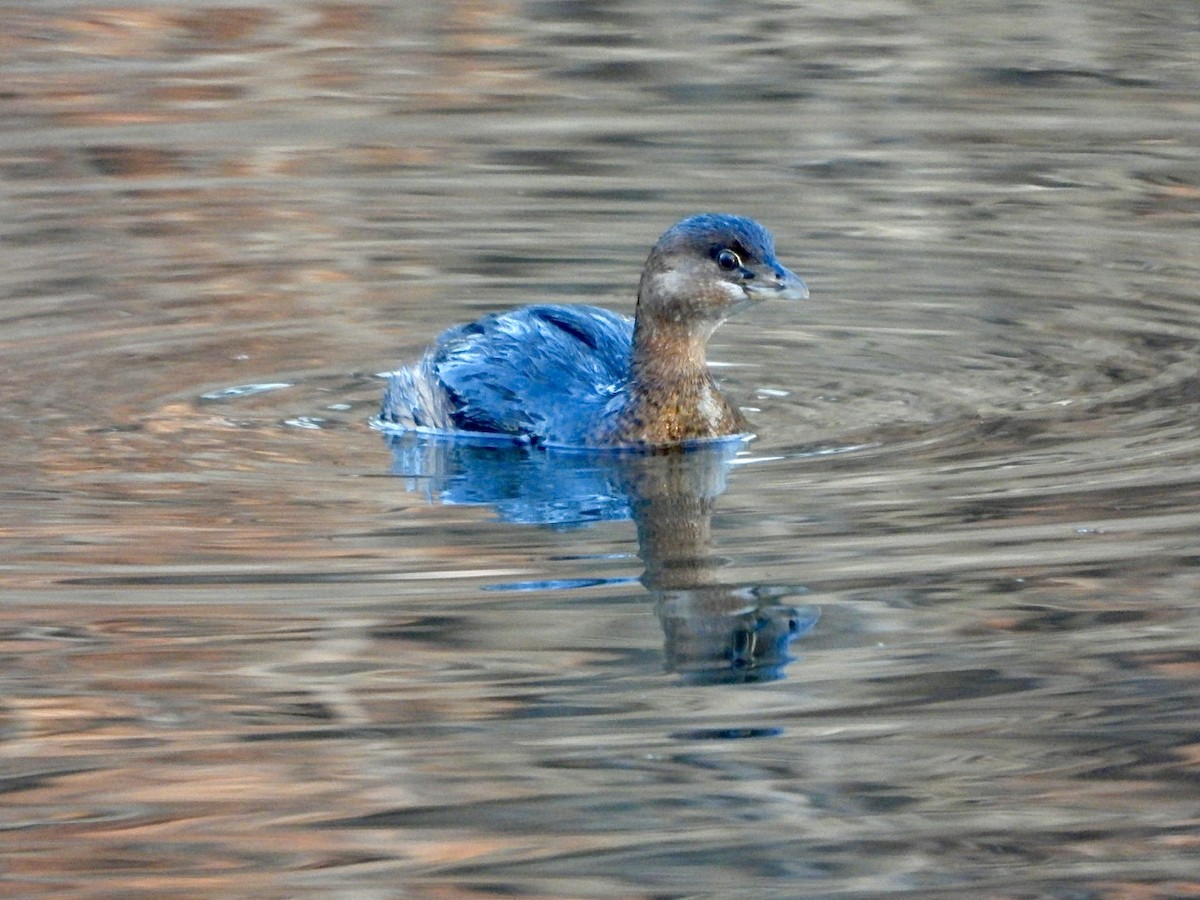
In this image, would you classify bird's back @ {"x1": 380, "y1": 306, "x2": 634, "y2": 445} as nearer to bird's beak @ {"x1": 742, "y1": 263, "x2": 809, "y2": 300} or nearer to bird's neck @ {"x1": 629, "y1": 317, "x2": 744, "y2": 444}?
bird's neck @ {"x1": 629, "y1": 317, "x2": 744, "y2": 444}

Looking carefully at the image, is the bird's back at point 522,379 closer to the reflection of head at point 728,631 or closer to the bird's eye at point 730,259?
the bird's eye at point 730,259

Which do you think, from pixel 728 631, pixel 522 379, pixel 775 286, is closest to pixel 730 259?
pixel 775 286

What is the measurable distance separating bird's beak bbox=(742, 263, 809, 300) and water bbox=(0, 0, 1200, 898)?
507mm

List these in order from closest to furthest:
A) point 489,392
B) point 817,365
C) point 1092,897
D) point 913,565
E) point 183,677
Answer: point 1092,897 < point 183,677 < point 913,565 < point 489,392 < point 817,365

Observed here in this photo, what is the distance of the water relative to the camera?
505 centimetres

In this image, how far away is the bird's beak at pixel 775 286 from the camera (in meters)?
8.18

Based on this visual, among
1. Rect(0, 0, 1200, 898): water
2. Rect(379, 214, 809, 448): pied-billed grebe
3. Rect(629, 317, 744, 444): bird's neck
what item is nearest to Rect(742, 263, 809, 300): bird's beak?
Rect(379, 214, 809, 448): pied-billed grebe

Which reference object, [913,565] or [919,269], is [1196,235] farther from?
[913,565]

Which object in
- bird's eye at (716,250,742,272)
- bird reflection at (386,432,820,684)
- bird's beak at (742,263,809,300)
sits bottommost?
bird reflection at (386,432,820,684)

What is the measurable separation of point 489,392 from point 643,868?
397 cm

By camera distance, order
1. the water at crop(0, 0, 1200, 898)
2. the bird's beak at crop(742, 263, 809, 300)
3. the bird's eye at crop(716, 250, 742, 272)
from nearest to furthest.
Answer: the water at crop(0, 0, 1200, 898)
the bird's beak at crop(742, 263, 809, 300)
the bird's eye at crop(716, 250, 742, 272)

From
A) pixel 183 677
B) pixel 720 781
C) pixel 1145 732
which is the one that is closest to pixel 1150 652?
pixel 1145 732

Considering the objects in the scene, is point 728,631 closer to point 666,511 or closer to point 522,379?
point 666,511

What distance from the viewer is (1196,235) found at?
1161 cm
